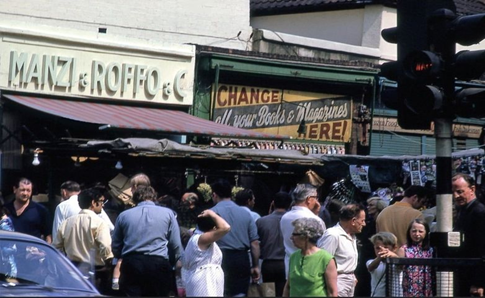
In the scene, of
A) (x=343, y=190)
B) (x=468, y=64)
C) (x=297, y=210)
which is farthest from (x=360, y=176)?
(x=468, y=64)

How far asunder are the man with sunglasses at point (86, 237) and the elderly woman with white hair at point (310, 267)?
129 inches

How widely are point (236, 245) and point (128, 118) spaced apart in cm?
627

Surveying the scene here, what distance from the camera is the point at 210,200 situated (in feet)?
49.0

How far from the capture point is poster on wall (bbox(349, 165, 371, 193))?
54.9 ft

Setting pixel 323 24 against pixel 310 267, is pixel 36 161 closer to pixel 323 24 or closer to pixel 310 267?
pixel 310 267

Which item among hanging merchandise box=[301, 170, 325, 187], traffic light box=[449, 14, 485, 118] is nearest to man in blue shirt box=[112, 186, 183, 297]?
traffic light box=[449, 14, 485, 118]

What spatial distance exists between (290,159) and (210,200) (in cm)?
180

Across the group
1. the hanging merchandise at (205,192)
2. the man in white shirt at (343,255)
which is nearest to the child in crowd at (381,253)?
the man in white shirt at (343,255)

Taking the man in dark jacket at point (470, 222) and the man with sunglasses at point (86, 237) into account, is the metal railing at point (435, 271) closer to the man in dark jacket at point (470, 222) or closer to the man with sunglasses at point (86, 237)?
the man in dark jacket at point (470, 222)

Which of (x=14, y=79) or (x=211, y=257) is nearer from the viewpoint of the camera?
(x=211, y=257)

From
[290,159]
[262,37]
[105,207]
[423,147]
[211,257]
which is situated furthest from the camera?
[423,147]

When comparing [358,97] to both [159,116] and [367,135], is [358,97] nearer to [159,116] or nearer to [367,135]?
[367,135]

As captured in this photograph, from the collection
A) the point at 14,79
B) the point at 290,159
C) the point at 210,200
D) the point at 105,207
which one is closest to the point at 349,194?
the point at 290,159

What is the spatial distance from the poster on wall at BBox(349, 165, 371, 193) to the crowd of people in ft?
13.5
